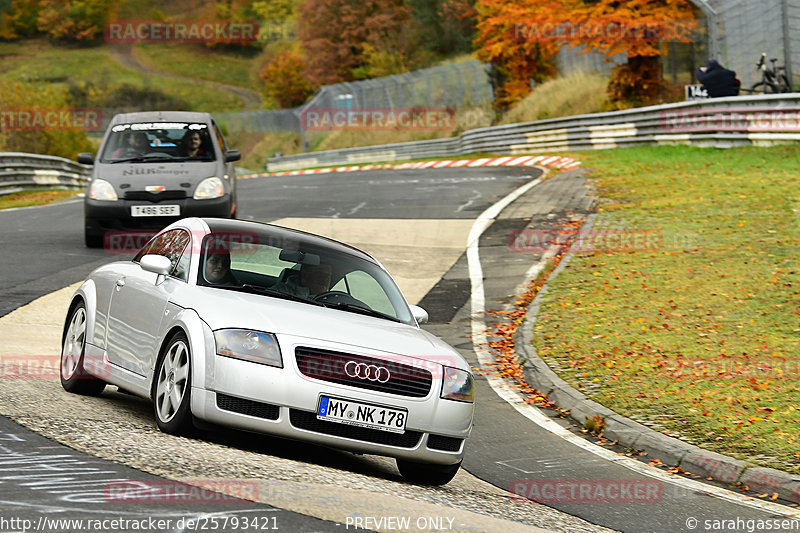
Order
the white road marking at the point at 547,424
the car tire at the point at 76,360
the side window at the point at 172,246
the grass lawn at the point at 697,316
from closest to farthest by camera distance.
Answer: the white road marking at the point at 547,424 → the side window at the point at 172,246 → the car tire at the point at 76,360 → the grass lawn at the point at 697,316

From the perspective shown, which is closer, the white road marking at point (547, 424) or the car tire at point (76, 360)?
the white road marking at point (547, 424)

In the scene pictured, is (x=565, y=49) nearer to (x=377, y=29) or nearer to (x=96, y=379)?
(x=377, y=29)

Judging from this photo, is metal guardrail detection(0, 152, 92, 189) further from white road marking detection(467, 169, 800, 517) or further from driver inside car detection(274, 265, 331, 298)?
driver inside car detection(274, 265, 331, 298)

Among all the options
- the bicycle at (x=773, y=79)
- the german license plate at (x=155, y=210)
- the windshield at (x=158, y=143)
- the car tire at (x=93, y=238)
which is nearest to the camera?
the german license plate at (x=155, y=210)

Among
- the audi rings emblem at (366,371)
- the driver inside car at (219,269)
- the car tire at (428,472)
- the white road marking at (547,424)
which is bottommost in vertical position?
the white road marking at (547,424)

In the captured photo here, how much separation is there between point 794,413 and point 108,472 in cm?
580

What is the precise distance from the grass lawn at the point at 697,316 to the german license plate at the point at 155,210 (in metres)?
5.91

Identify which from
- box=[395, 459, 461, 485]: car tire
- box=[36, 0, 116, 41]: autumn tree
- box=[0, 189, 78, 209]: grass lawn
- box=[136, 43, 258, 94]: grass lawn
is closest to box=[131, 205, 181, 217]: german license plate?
box=[395, 459, 461, 485]: car tire

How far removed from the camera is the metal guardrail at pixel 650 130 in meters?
26.3

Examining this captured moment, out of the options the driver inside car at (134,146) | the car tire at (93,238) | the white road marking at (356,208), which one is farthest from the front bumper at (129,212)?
the white road marking at (356,208)

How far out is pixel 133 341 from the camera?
310 inches

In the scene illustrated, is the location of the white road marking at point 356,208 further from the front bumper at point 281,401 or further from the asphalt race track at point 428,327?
the front bumper at point 281,401

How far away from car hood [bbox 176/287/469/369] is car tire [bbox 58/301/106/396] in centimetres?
166

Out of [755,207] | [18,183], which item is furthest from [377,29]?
[755,207]
